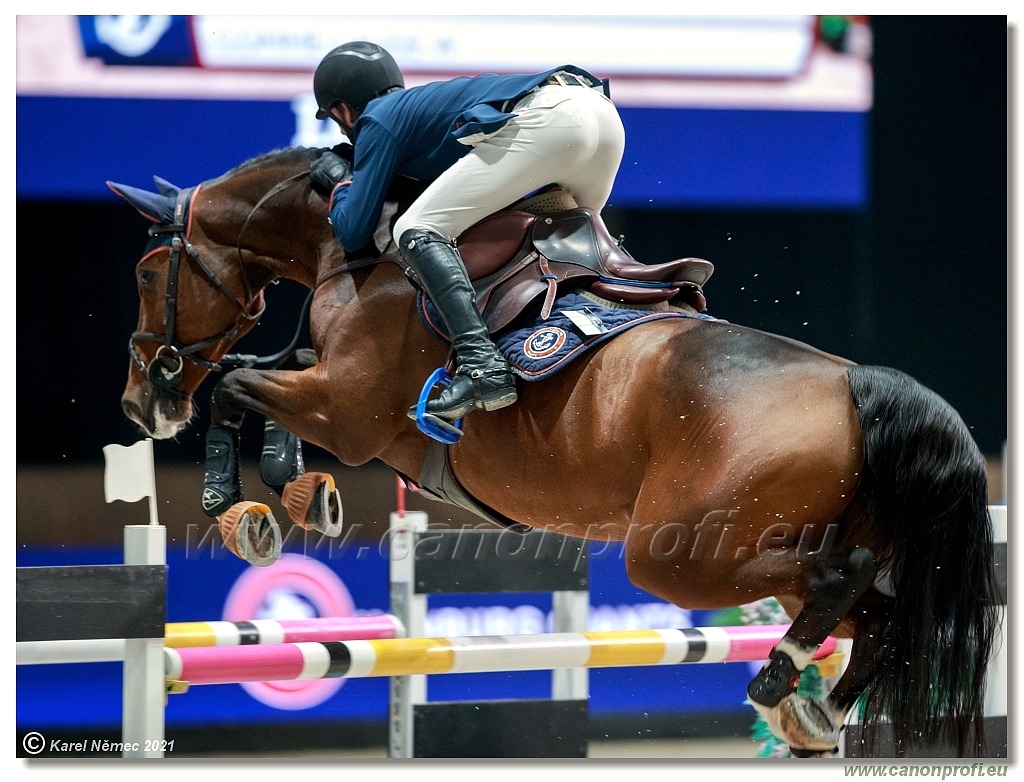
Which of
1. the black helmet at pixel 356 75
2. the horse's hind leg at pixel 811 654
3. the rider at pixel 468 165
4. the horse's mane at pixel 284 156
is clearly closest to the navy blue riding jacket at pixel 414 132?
the rider at pixel 468 165

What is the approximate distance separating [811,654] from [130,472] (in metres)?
1.96

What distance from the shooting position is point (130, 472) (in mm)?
3387

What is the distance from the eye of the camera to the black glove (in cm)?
358

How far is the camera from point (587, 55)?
4.64 meters

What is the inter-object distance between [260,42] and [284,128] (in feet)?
1.17

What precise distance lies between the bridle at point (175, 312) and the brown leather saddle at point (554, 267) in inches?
36.2

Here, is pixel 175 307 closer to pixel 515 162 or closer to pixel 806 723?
pixel 515 162

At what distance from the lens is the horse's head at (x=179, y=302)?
148 inches

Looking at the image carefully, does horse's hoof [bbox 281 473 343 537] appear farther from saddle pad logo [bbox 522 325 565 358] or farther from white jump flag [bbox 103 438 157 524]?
saddle pad logo [bbox 522 325 565 358]

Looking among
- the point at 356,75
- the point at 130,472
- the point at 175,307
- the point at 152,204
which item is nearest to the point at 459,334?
the point at 356,75

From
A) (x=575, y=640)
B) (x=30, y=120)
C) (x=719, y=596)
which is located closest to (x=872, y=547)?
(x=719, y=596)

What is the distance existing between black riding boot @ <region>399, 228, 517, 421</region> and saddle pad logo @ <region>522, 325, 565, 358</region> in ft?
0.24

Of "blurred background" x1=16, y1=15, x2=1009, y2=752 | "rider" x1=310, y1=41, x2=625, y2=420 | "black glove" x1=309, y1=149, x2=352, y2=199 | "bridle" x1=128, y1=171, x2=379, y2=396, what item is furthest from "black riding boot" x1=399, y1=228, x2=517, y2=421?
"blurred background" x1=16, y1=15, x2=1009, y2=752

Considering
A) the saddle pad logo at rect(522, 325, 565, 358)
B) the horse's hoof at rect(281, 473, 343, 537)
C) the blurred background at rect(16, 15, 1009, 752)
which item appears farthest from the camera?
the blurred background at rect(16, 15, 1009, 752)
